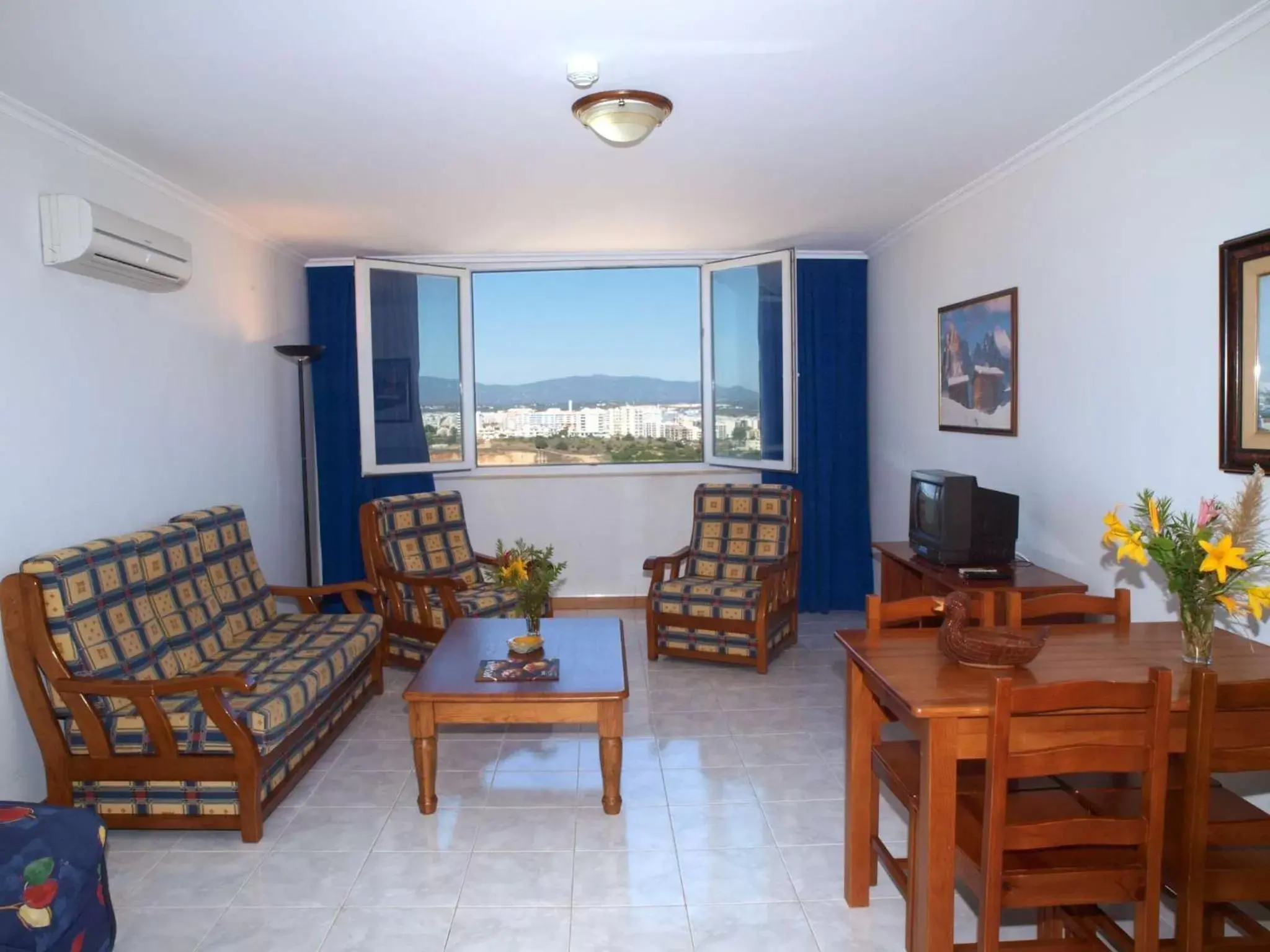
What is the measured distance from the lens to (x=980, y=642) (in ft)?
7.11

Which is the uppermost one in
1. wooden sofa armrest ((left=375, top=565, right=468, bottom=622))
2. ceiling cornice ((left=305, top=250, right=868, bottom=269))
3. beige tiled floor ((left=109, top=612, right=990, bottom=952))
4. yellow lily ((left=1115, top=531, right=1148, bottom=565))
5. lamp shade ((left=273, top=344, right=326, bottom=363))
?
ceiling cornice ((left=305, top=250, right=868, bottom=269))

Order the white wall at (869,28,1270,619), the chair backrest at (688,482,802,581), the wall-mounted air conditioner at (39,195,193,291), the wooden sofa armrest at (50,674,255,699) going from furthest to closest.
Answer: the chair backrest at (688,482,802,581), the wall-mounted air conditioner at (39,195,193,291), the wooden sofa armrest at (50,674,255,699), the white wall at (869,28,1270,619)

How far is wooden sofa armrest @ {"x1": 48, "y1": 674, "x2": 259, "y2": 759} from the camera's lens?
280 cm

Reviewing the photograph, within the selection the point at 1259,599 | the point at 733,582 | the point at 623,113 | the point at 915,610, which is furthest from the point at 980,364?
the point at 1259,599

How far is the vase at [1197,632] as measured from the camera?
216 centimetres

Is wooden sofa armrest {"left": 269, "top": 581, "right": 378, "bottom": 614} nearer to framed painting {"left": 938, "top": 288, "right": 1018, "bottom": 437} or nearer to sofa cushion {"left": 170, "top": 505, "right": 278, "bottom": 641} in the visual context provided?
sofa cushion {"left": 170, "top": 505, "right": 278, "bottom": 641}

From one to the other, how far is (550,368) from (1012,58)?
4.37 meters

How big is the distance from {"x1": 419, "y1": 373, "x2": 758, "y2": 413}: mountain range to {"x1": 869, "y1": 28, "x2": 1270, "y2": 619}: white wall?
2400mm

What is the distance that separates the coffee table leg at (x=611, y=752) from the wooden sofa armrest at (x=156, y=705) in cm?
116

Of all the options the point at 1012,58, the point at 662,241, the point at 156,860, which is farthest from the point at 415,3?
the point at 662,241

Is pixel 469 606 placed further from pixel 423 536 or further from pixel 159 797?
pixel 159 797

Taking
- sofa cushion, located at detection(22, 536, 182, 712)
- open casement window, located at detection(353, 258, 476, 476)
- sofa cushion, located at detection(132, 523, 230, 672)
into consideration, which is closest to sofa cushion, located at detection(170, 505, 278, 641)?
sofa cushion, located at detection(132, 523, 230, 672)

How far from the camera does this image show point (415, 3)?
90.0 inches

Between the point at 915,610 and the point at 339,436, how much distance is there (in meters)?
4.45
